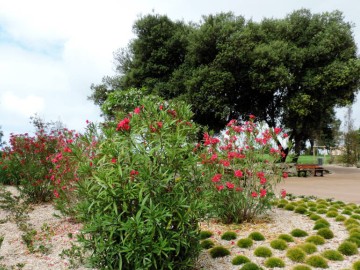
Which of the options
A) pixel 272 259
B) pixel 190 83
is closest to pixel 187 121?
pixel 272 259

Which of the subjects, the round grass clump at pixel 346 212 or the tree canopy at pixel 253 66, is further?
the tree canopy at pixel 253 66

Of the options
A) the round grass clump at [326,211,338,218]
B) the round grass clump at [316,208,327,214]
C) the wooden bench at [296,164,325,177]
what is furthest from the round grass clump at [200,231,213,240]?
the wooden bench at [296,164,325,177]

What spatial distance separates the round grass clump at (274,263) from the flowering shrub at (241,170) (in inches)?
59.1

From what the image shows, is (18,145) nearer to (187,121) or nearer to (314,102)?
(187,121)

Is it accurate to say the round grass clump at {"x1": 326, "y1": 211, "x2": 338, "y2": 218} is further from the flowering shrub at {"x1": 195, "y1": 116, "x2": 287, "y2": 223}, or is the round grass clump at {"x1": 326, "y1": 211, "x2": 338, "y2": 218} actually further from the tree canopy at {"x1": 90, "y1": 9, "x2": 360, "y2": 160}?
the tree canopy at {"x1": 90, "y1": 9, "x2": 360, "y2": 160}

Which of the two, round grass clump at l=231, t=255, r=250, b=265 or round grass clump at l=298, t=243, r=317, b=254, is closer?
round grass clump at l=231, t=255, r=250, b=265

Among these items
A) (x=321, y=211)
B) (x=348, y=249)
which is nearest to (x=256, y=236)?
(x=348, y=249)

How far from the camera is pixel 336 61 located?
19.9 metres

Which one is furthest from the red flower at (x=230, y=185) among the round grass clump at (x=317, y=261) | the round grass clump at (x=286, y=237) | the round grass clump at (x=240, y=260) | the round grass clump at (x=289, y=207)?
the round grass clump at (x=289, y=207)

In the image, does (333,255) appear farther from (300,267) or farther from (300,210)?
(300,210)

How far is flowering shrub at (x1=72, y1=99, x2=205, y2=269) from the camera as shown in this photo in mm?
3523

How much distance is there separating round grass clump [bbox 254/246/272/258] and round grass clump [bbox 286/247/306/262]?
0.25 metres

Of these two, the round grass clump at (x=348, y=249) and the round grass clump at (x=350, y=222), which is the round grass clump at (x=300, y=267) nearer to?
Result: the round grass clump at (x=348, y=249)

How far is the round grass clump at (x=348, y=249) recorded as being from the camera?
5023mm
